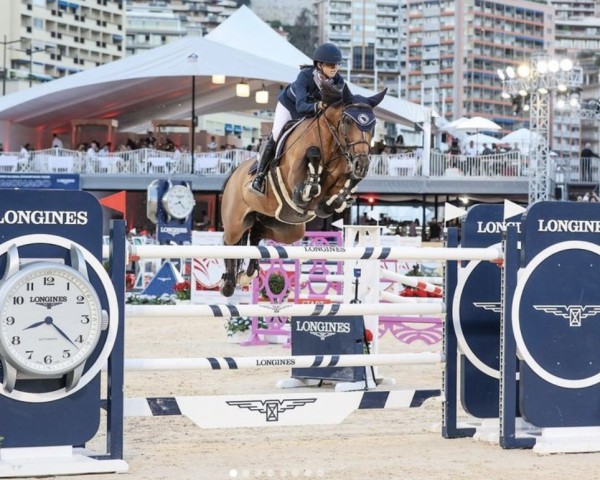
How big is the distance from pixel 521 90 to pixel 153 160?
9757 millimetres

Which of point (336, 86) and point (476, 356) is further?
point (336, 86)

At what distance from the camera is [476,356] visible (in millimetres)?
6031

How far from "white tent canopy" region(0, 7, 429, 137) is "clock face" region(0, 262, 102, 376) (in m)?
22.5

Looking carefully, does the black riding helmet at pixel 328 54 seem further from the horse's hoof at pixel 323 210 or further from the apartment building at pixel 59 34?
the apartment building at pixel 59 34

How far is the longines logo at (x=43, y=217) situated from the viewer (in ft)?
16.3

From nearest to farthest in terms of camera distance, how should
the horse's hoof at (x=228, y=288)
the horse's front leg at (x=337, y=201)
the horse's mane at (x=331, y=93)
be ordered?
the horse's front leg at (x=337, y=201) → the horse's mane at (x=331, y=93) → the horse's hoof at (x=228, y=288)

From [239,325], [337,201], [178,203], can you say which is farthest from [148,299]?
[337,201]

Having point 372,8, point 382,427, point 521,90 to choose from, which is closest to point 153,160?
point 521,90

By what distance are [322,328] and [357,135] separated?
4.27ft

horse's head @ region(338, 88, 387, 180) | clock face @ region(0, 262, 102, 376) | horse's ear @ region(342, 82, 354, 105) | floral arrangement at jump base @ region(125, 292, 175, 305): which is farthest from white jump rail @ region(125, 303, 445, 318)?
floral arrangement at jump base @ region(125, 292, 175, 305)

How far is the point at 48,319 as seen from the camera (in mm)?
4965

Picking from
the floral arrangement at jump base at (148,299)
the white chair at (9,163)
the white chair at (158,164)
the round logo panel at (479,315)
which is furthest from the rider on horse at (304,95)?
the white chair at (9,163)

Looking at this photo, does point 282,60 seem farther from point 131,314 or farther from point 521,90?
point 131,314

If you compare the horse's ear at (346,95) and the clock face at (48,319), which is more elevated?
the horse's ear at (346,95)
